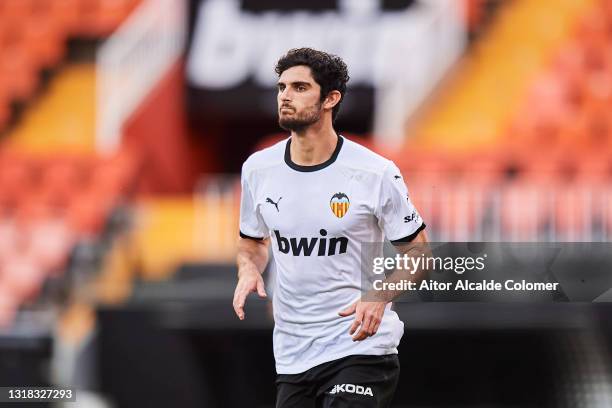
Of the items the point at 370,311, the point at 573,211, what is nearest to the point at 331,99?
the point at 370,311

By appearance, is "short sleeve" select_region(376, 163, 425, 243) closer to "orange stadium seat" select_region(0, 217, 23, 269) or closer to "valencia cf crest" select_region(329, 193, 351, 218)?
"valencia cf crest" select_region(329, 193, 351, 218)

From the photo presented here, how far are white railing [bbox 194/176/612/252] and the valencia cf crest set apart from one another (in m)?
5.84

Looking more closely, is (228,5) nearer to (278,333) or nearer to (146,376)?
(146,376)

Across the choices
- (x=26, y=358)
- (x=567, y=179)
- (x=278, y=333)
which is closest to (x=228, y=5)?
(x=567, y=179)

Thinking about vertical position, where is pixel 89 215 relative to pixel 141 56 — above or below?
below

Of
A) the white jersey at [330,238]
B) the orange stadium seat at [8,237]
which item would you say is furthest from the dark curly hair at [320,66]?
the orange stadium seat at [8,237]

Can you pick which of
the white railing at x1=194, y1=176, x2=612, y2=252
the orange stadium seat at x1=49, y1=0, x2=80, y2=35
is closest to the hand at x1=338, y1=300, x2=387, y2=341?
the white railing at x1=194, y1=176, x2=612, y2=252

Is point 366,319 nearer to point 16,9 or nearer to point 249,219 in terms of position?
point 249,219

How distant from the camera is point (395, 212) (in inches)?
209

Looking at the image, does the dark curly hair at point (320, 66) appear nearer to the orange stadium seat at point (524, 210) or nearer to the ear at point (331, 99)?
the ear at point (331, 99)

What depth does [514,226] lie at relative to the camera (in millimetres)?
11258

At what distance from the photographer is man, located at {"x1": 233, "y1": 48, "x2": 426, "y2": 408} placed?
528 cm

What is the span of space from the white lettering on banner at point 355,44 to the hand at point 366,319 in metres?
9.09

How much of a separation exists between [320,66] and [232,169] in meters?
11.7
